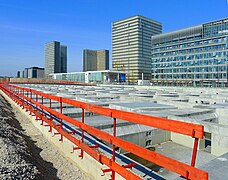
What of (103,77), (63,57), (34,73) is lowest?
(103,77)

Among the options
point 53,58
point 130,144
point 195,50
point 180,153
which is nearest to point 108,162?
point 130,144

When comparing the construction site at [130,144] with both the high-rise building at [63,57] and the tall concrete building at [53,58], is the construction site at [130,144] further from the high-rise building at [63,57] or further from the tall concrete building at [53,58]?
the high-rise building at [63,57]

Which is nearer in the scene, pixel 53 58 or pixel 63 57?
pixel 53 58

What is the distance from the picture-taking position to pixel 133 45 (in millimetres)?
138375

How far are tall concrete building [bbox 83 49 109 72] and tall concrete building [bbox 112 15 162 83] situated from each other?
122 feet

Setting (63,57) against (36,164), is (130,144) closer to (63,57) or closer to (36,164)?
(36,164)

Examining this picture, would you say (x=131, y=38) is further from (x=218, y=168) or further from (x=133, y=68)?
(x=218, y=168)

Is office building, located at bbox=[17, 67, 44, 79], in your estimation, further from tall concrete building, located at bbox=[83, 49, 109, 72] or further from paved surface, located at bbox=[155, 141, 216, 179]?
paved surface, located at bbox=[155, 141, 216, 179]

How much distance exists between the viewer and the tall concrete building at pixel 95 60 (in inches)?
7131

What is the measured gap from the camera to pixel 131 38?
5492 inches

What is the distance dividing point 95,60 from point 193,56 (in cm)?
11665

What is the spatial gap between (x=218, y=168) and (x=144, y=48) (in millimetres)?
140043

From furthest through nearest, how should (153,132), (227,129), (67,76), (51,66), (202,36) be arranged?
1. (51,66)
2. (67,76)
3. (202,36)
4. (153,132)
5. (227,129)

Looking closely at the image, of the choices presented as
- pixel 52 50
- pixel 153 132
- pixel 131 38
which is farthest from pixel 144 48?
pixel 153 132
